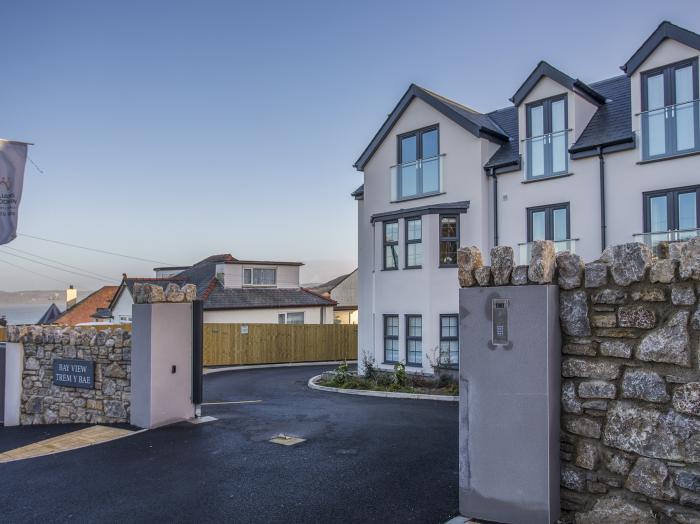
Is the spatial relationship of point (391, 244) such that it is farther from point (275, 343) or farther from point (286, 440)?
point (286, 440)

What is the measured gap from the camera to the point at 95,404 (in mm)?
10867

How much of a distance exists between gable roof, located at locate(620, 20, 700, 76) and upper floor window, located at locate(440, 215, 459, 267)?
252 inches

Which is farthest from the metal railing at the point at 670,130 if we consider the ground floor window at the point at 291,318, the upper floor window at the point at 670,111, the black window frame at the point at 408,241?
the ground floor window at the point at 291,318

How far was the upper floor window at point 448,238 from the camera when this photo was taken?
1688 cm

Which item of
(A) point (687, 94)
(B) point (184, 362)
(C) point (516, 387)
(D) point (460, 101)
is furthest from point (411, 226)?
(C) point (516, 387)

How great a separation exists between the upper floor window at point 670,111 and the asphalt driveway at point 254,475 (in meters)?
9.18

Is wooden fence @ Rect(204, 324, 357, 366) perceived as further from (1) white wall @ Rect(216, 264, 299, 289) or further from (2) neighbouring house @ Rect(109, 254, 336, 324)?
(1) white wall @ Rect(216, 264, 299, 289)

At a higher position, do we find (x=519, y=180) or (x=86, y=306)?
(x=519, y=180)

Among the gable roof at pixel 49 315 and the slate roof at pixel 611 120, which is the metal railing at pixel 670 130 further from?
the gable roof at pixel 49 315

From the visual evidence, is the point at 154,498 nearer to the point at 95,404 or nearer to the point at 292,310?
the point at 95,404

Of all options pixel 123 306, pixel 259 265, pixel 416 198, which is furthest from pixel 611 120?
pixel 123 306

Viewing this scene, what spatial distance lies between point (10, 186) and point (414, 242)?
11.5 metres

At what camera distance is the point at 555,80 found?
15609mm

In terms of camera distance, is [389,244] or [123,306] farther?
[123,306]
